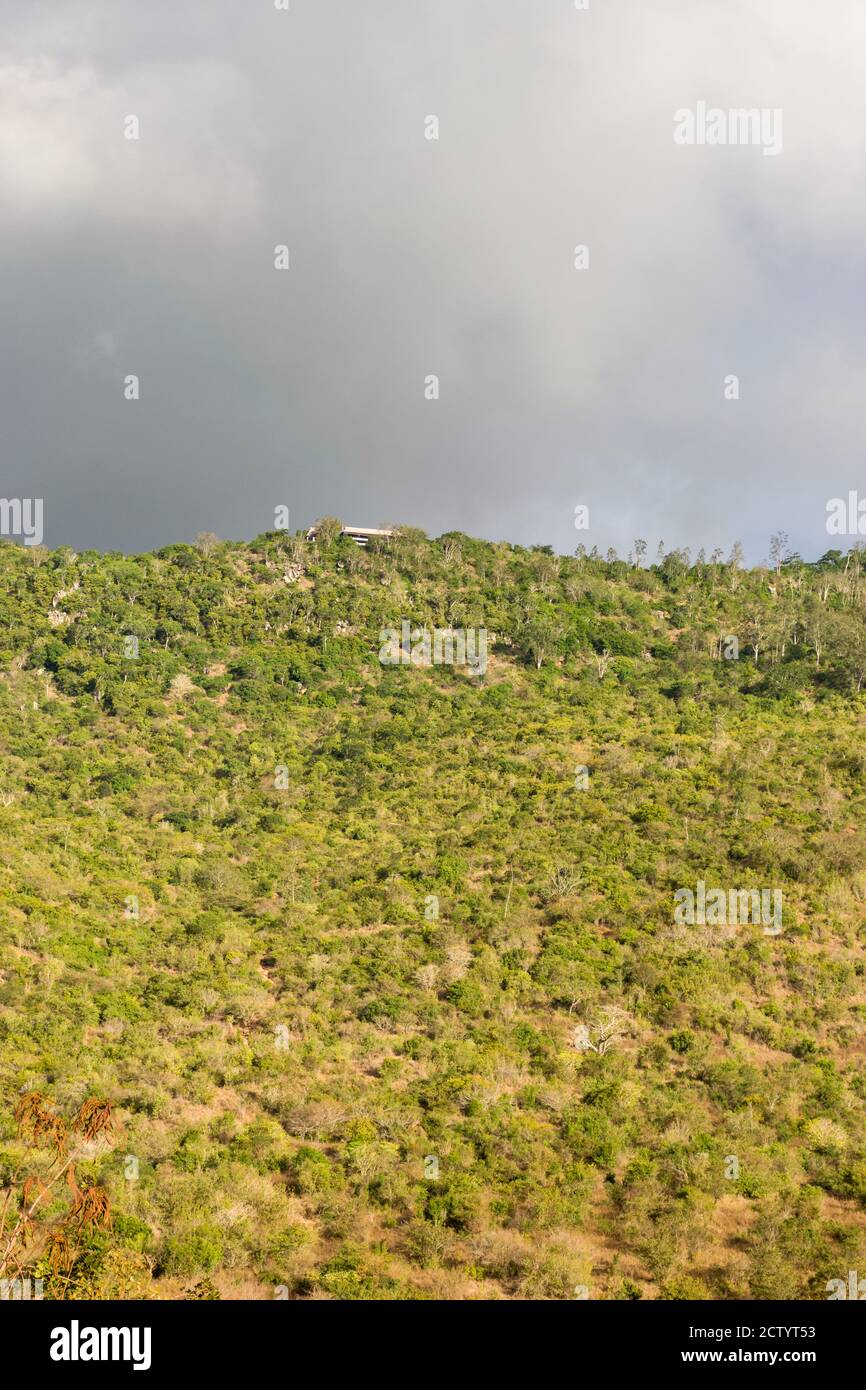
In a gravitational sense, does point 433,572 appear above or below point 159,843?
above

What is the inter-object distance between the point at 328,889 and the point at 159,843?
10234mm

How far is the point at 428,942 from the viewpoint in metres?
37.0

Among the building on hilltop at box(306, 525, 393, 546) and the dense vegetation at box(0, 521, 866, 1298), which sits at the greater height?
the building on hilltop at box(306, 525, 393, 546)

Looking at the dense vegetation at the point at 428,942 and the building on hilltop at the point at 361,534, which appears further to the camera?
the building on hilltop at the point at 361,534

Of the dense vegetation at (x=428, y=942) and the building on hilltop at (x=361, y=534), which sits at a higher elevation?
the building on hilltop at (x=361, y=534)

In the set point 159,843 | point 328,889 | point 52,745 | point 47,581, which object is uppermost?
point 47,581

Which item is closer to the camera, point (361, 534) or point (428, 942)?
point (428, 942)

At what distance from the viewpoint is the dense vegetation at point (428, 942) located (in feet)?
70.3

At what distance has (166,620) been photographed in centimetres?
7250

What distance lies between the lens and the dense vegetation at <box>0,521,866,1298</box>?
21422 mm
